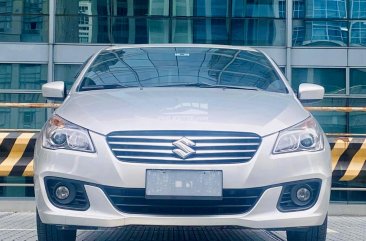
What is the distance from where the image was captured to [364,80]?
2338cm

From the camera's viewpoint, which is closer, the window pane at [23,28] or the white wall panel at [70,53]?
the white wall panel at [70,53]

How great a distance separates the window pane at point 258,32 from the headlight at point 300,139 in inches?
729

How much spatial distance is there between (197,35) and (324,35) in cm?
421

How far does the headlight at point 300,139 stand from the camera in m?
4.47

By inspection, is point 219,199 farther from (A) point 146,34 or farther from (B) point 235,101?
(A) point 146,34

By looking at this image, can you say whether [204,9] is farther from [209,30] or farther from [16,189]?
[16,189]

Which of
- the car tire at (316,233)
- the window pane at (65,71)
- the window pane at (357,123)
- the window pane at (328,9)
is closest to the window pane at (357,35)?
the window pane at (328,9)

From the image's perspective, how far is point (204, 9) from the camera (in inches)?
912

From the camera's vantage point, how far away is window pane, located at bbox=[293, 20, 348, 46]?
23328mm

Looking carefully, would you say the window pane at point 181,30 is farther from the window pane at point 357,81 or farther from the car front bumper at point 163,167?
the car front bumper at point 163,167

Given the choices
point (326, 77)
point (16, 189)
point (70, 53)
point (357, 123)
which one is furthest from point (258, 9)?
point (16, 189)

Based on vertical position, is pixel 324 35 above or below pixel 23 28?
below

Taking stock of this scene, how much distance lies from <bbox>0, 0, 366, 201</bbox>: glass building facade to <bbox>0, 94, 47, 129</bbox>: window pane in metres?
0.09

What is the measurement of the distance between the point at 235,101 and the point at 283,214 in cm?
89
